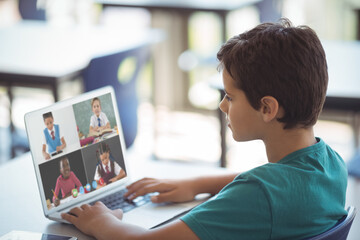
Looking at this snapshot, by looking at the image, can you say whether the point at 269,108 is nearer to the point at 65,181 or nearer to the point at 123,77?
the point at 65,181

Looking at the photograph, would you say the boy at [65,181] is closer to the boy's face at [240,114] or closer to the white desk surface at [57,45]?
the boy's face at [240,114]

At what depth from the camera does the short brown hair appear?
1.06 meters

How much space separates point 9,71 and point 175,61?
1.98 meters

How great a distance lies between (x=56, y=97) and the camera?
2.70 m

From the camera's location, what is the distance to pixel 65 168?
4.35 feet

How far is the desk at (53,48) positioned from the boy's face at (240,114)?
4.37 ft

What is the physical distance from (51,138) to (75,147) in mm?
66

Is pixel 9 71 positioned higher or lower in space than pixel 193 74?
higher

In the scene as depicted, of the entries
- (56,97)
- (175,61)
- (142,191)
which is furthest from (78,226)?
(175,61)

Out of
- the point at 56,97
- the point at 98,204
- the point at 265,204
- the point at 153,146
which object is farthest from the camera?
the point at 153,146

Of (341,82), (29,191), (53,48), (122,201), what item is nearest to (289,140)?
(122,201)

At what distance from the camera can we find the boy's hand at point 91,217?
4.00 feet

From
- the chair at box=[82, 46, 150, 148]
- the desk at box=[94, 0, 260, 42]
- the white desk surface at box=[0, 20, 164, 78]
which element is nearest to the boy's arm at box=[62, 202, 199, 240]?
the chair at box=[82, 46, 150, 148]

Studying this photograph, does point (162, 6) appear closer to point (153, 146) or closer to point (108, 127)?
point (153, 146)
